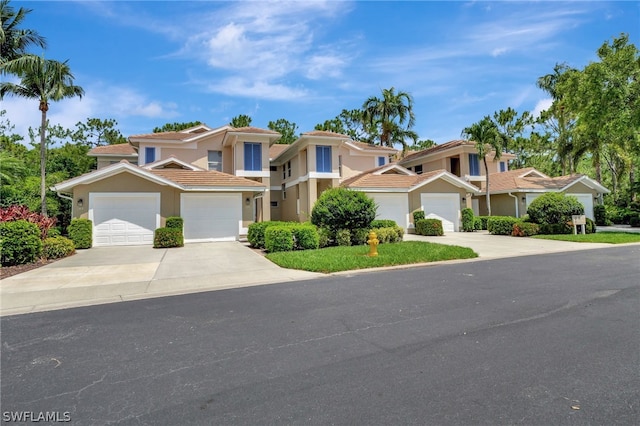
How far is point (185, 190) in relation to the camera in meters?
17.7

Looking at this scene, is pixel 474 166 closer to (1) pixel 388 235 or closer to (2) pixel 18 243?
(1) pixel 388 235

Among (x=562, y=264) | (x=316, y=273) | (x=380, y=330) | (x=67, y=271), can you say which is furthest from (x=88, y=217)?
(x=562, y=264)

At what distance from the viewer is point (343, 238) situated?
14.7m

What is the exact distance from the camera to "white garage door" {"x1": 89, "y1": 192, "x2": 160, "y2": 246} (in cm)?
1655

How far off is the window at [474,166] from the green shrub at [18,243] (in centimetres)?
2847

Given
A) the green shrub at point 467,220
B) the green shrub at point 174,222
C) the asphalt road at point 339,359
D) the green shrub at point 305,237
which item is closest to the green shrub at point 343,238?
the green shrub at point 305,237

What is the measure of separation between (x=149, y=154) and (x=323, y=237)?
15.8m

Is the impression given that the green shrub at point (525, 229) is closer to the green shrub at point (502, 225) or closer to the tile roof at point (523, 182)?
the green shrub at point (502, 225)

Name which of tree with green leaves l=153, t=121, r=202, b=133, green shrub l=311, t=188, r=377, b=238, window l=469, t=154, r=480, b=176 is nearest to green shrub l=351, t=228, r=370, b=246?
green shrub l=311, t=188, r=377, b=238

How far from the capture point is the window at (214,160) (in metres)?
24.9

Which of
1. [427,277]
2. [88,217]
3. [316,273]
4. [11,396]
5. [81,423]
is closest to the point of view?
[81,423]

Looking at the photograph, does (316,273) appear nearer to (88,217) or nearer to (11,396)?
(11,396)

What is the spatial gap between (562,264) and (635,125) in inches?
568

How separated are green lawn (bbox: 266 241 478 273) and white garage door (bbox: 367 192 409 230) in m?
9.40
